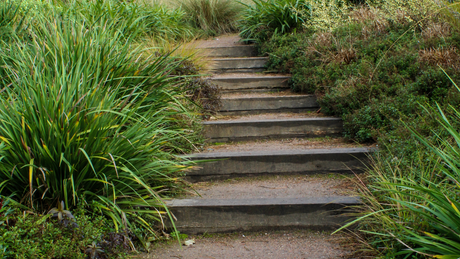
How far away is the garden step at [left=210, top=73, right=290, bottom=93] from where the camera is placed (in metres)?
5.73

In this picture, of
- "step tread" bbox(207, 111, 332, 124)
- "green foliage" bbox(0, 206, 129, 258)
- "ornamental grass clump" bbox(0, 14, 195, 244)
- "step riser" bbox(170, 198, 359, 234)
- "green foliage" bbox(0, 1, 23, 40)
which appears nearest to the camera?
"green foliage" bbox(0, 206, 129, 258)

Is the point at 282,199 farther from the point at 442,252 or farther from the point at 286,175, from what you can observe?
the point at 442,252

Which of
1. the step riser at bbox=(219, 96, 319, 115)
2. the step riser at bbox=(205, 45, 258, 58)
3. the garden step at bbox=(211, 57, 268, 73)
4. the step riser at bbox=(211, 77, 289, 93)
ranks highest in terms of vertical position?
the step riser at bbox=(205, 45, 258, 58)

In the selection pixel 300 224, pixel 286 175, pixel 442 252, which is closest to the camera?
pixel 442 252

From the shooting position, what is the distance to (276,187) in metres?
3.30

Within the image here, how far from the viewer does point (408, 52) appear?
4480 millimetres

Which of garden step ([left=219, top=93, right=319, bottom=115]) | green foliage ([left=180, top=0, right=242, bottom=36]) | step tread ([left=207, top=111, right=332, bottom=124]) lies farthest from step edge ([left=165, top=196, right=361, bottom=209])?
green foliage ([left=180, top=0, right=242, bottom=36])

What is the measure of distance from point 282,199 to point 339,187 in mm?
631

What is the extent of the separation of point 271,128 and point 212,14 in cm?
535

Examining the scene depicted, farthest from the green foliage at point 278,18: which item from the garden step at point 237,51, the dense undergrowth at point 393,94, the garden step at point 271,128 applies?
the garden step at point 271,128

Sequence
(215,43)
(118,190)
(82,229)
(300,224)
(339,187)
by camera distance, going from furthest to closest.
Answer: (215,43) → (339,187) → (300,224) → (118,190) → (82,229)

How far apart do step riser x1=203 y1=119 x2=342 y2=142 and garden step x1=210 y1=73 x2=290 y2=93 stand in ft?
4.96

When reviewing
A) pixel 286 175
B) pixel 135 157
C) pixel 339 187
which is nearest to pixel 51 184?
pixel 135 157

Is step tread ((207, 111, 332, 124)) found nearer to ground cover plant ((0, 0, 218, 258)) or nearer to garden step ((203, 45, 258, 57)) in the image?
ground cover plant ((0, 0, 218, 258))
